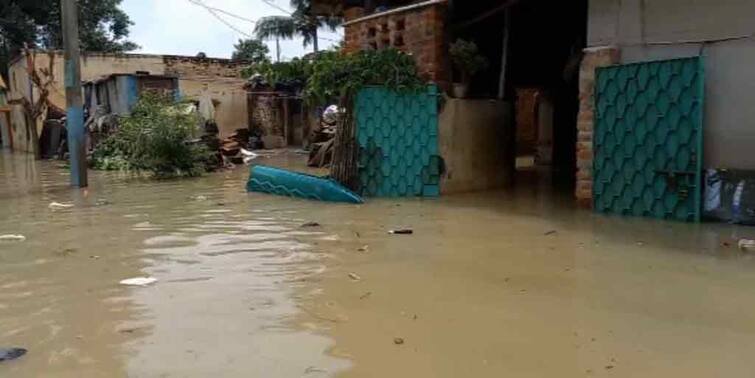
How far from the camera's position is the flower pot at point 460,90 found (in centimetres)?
929

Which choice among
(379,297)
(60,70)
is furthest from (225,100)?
(379,297)

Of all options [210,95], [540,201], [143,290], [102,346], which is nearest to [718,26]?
[540,201]

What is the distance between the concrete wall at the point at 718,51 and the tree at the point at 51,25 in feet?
68.2

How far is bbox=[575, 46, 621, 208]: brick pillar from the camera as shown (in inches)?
301

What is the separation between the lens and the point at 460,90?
30.7 feet

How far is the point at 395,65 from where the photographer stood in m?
9.11

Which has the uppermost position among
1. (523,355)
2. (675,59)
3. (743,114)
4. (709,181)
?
(675,59)

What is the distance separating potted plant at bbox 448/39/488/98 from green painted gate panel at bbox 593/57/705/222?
6.82 ft

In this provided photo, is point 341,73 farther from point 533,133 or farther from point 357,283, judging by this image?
point 533,133

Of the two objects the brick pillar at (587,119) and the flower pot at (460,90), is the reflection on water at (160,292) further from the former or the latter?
the brick pillar at (587,119)

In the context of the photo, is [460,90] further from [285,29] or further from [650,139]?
[285,29]

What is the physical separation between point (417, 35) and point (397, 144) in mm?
1476

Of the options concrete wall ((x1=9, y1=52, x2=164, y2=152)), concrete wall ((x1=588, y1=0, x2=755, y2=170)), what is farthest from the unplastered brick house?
concrete wall ((x1=9, y1=52, x2=164, y2=152))

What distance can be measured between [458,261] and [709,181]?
10.3 ft
